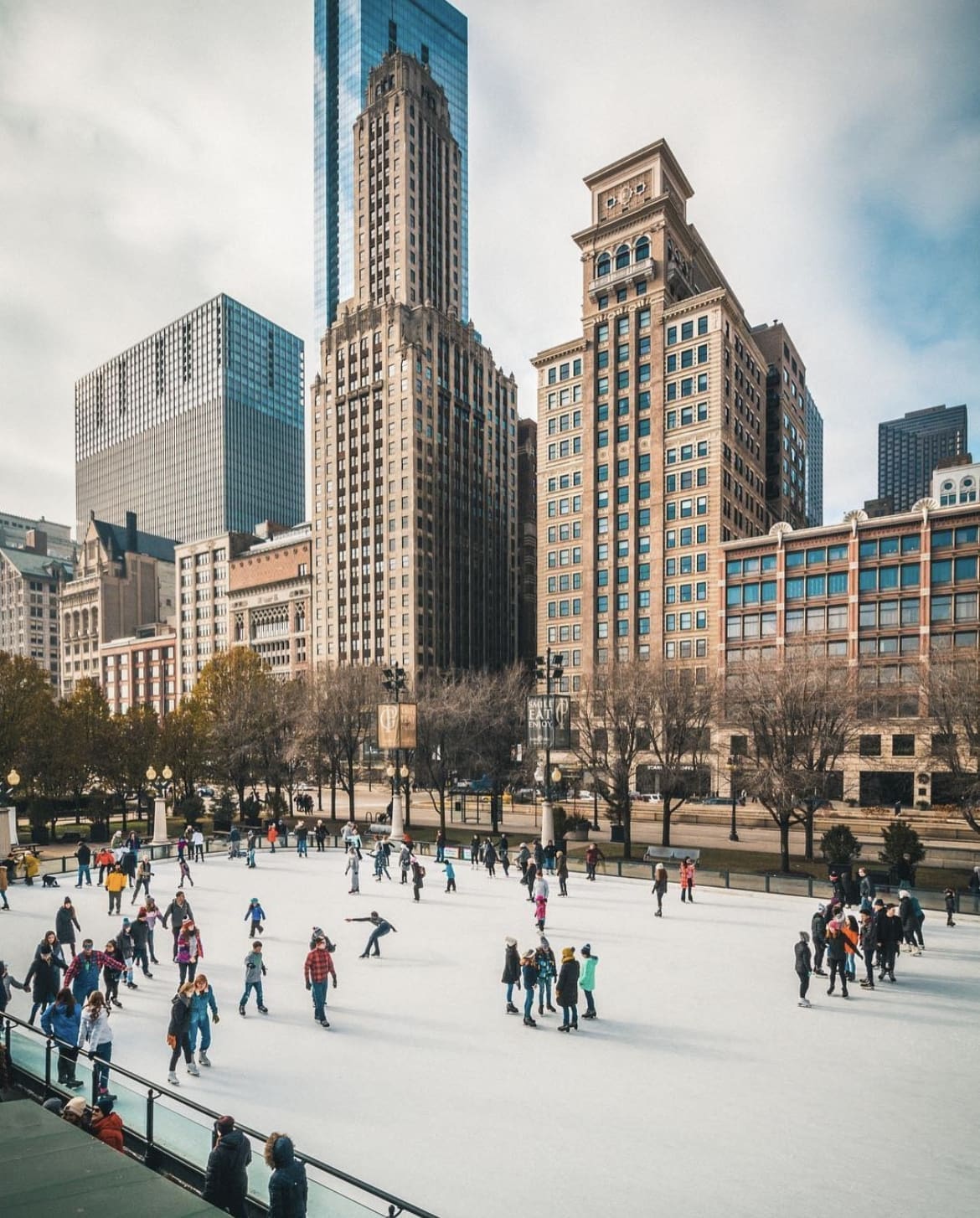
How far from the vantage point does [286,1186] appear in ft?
23.9

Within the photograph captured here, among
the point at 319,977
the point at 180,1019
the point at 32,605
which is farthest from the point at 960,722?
the point at 32,605

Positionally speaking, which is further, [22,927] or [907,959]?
[22,927]

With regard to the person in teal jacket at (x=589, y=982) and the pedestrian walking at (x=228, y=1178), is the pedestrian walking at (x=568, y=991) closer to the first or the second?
the person in teal jacket at (x=589, y=982)

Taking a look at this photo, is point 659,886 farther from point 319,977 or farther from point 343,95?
point 343,95

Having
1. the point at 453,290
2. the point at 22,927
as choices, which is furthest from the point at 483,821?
the point at 453,290

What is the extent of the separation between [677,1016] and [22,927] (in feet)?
63.0

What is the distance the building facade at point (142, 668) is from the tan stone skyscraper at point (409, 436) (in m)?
37.4

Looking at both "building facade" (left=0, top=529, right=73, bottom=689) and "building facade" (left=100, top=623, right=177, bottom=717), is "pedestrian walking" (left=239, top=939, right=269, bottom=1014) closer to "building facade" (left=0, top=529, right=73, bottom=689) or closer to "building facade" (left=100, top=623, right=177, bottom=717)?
"building facade" (left=100, top=623, right=177, bottom=717)

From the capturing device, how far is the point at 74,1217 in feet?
20.8

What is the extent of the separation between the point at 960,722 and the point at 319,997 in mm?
29552

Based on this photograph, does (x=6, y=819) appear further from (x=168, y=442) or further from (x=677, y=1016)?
(x=168, y=442)

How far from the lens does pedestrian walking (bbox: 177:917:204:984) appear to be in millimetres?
15953

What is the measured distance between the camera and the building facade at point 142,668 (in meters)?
132

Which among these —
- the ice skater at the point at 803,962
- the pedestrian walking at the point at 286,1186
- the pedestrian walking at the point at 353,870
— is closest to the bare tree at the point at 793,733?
the ice skater at the point at 803,962
